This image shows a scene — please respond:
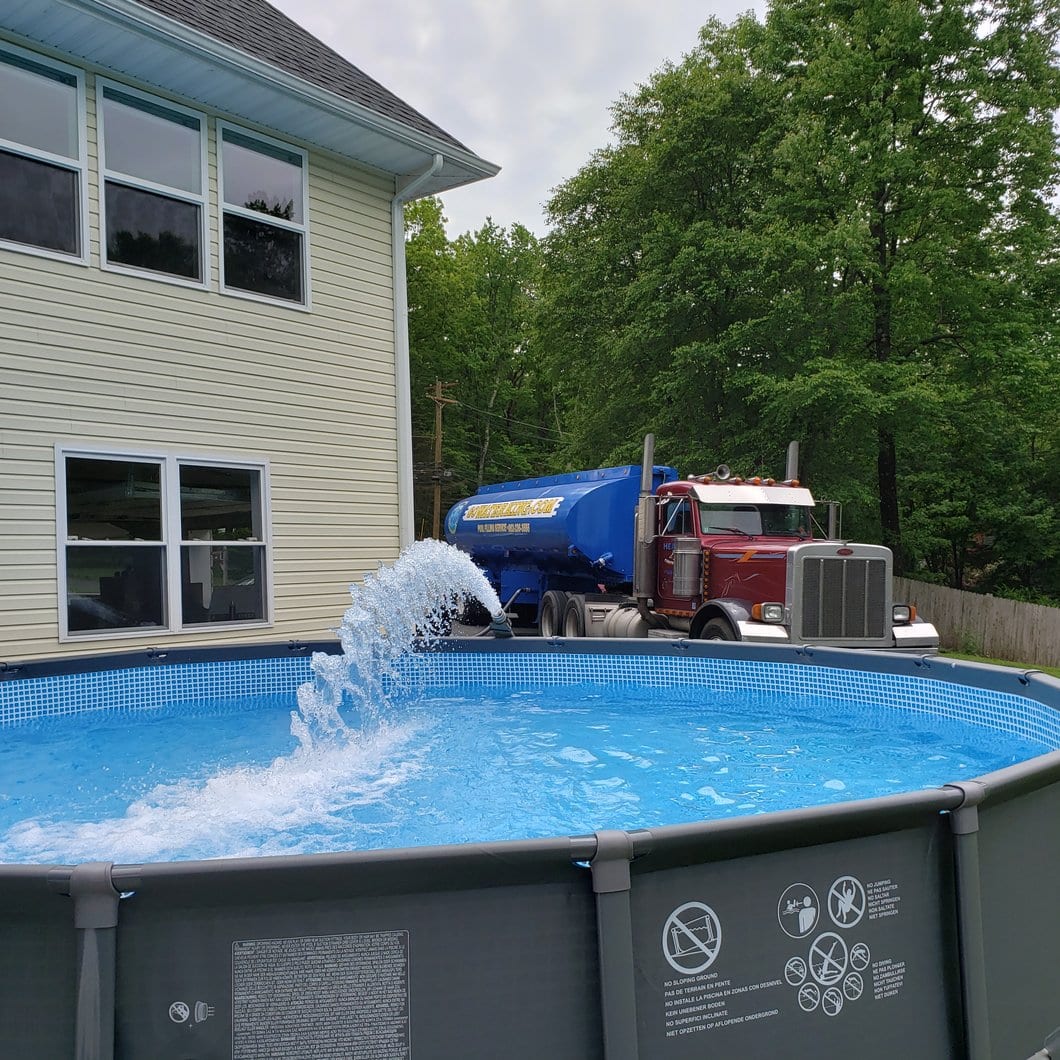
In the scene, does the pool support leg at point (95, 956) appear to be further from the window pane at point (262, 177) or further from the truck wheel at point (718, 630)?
the window pane at point (262, 177)

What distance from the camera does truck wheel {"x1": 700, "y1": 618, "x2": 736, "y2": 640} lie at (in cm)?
1016

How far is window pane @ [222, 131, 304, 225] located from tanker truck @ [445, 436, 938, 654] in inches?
216

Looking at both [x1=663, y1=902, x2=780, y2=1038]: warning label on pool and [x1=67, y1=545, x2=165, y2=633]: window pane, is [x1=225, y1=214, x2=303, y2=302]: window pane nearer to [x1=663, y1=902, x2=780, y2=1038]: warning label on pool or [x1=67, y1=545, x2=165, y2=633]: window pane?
[x1=67, y1=545, x2=165, y2=633]: window pane

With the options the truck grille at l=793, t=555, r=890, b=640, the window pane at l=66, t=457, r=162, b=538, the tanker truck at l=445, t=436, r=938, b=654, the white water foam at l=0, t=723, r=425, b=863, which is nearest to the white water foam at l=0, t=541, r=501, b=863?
the white water foam at l=0, t=723, r=425, b=863

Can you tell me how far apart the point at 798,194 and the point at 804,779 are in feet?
47.2

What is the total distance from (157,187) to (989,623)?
1418cm

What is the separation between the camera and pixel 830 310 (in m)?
17.1

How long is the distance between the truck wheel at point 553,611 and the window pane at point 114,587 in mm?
6892

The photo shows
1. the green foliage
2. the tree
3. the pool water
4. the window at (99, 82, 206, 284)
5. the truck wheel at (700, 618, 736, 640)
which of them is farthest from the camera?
the green foliage

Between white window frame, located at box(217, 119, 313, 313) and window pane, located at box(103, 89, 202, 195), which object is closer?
window pane, located at box(103, 89, 202, 195)

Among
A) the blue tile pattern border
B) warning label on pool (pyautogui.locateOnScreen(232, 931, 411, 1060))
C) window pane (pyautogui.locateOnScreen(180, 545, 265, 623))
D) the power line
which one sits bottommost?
the blue tile pattern border

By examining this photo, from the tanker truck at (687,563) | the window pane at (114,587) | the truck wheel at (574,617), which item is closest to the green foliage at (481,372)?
the tanker truck at (687,563)

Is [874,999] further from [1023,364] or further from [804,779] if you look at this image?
[1023,364]

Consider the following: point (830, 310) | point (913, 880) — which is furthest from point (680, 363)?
point (913, 880)
